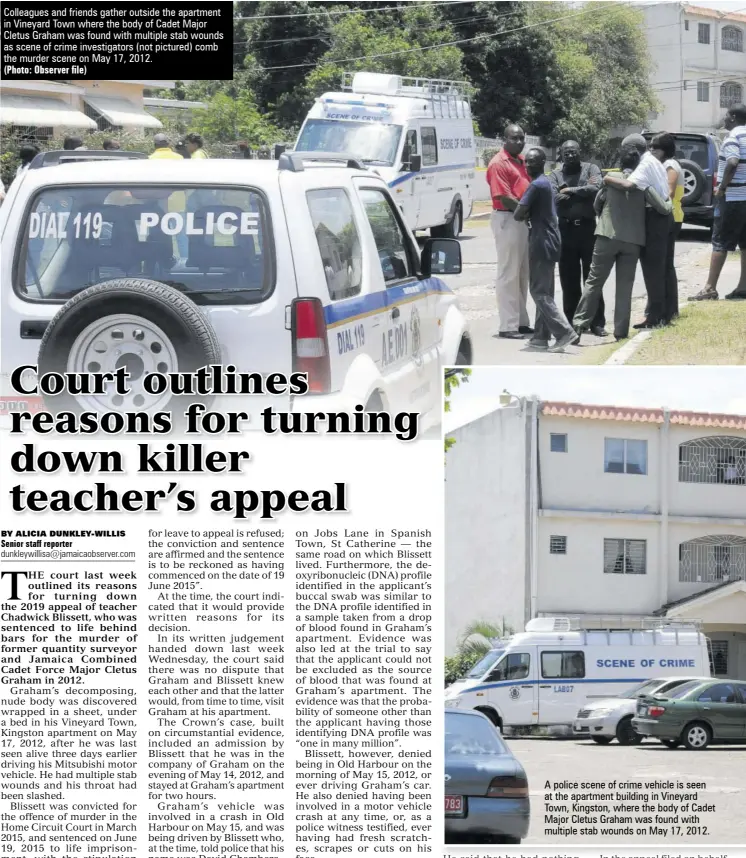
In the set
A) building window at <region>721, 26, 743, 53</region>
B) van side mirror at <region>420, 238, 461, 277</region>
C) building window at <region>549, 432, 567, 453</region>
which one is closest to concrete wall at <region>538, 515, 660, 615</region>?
building window at <region>549, 432, 567, 453</region>

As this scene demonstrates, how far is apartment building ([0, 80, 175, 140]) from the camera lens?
1919cm

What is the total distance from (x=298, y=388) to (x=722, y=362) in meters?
4.04

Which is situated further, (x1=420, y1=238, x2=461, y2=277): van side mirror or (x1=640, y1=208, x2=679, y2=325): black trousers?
(x1=640, y1=208, x2=679, y2=325): black trousers

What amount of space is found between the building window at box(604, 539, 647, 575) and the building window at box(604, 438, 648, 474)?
94 cm

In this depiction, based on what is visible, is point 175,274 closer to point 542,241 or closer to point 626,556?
point 542,241

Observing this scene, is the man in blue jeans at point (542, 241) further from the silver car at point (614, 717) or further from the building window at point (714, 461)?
the silver car at point (614, 717)

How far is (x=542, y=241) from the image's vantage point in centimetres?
850

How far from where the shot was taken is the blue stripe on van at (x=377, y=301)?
18.3 feet

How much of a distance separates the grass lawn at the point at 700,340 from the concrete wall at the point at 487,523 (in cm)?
99

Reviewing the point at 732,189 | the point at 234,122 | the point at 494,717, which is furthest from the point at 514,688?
the point at 234,122

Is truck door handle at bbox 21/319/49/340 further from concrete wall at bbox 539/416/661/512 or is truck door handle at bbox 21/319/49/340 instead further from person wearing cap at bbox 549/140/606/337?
concrete wall at bbox 539/416/661/512

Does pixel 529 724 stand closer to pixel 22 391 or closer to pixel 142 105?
pixel 22 391

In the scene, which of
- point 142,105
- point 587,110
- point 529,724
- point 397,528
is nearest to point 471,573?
point 529,724

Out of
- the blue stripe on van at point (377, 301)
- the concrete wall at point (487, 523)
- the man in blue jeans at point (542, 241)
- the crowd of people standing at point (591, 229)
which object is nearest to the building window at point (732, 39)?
the crowd of people standing at point (591, 229)
